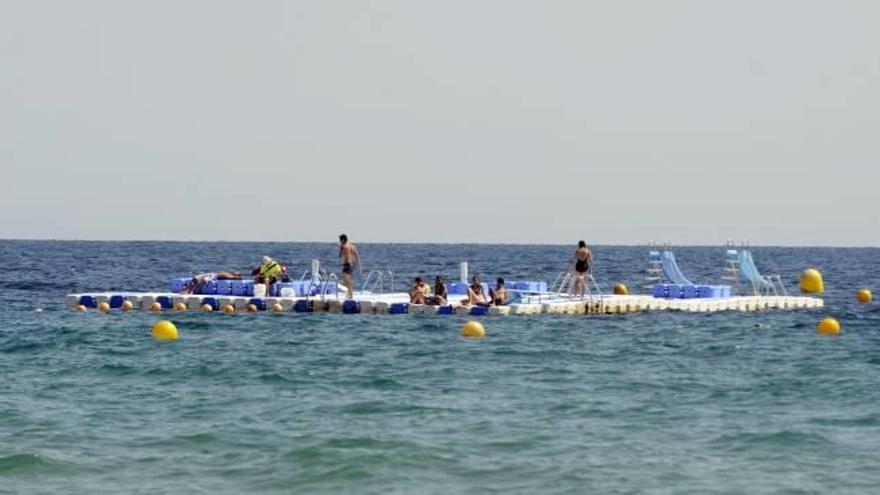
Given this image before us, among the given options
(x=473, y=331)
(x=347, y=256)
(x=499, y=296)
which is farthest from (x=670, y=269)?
(x=473, y=331)

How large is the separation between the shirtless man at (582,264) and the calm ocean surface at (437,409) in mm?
3303

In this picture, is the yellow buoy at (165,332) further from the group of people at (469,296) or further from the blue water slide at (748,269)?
the blue water slide at (748,269)

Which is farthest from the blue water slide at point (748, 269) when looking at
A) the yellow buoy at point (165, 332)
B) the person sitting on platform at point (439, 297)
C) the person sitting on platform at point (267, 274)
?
the yellow buoy at point (165, 332)

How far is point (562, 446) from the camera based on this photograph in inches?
682

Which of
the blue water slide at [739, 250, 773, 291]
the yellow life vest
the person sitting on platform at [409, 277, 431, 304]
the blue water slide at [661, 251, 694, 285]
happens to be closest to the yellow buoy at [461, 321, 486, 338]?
the person sitting on platform at [409, 277, 431, 304]

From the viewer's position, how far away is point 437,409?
20.2m

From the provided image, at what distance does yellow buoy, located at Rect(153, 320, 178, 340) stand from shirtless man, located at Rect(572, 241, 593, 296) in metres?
11.5

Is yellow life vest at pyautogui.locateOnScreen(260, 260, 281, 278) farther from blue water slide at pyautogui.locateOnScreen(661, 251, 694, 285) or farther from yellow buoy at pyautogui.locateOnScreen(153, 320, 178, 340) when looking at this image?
blue water slide at pyautogui.locateOnScreen(661, 251, 694, 285)

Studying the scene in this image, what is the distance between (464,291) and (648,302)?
5.43 meters

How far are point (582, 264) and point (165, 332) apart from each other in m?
12.2

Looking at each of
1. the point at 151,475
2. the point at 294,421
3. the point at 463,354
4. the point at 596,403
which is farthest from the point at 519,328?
the point at 151,475

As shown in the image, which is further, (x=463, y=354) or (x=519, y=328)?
(x=519, y=328)

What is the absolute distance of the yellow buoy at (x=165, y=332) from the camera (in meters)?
30.7

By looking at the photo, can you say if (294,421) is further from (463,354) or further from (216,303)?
(216,303)
